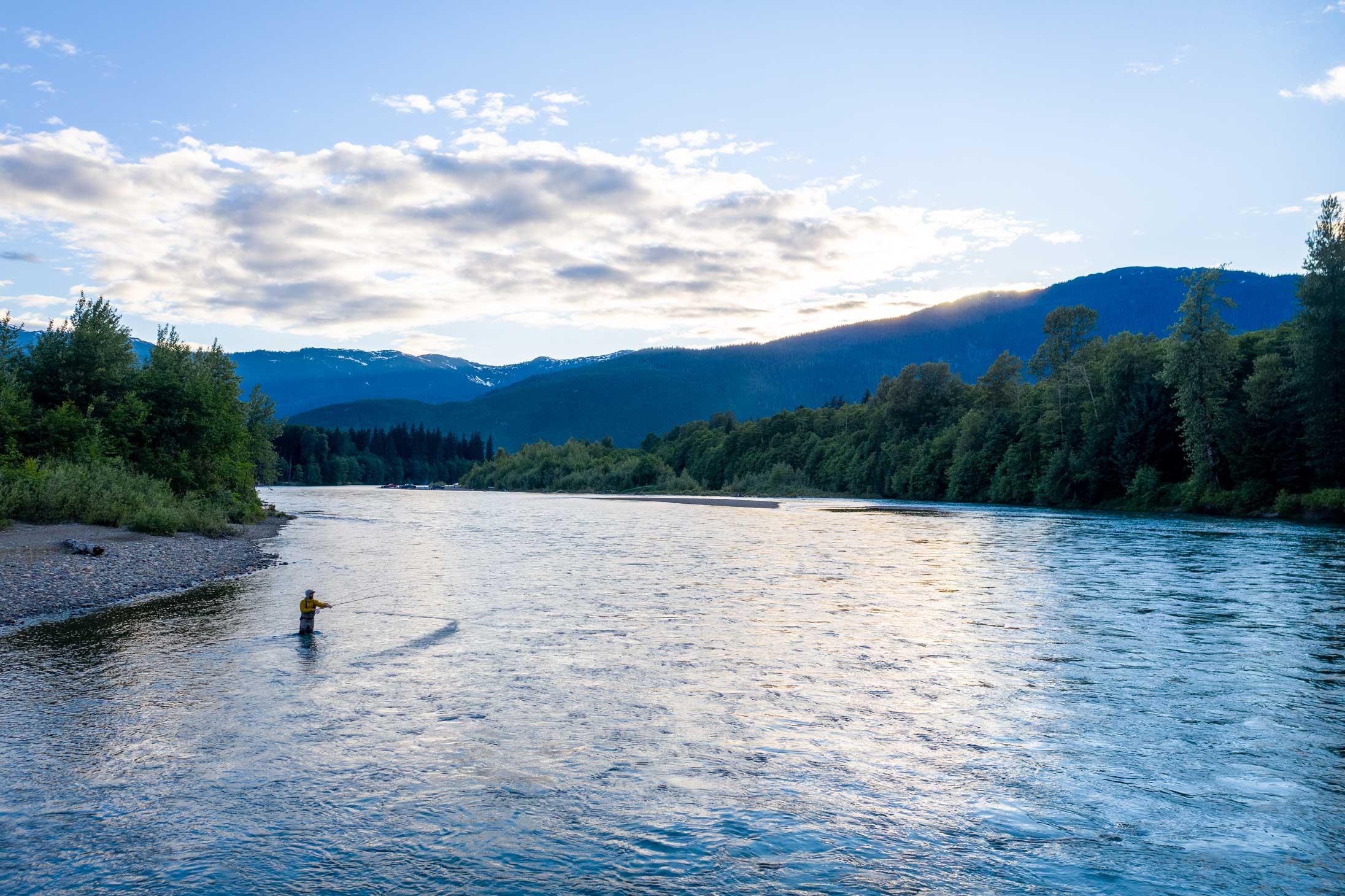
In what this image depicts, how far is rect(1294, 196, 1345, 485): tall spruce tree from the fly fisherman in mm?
65329

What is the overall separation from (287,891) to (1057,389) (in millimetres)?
96216

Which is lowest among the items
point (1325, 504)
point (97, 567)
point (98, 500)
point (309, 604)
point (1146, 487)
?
point (97, 567)

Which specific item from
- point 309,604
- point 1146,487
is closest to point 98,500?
point 309,604

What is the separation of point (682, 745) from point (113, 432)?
44231 millimetres

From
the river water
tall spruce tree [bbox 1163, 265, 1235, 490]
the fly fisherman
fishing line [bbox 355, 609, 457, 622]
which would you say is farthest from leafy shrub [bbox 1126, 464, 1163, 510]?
the fly fisherman

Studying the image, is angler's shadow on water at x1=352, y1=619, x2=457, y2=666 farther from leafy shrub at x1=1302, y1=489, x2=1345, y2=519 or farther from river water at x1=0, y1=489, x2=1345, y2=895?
leafy shrub at x1=1302, y1=489, x2=1345, y2=519

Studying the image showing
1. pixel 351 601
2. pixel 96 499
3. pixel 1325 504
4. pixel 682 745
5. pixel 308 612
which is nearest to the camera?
pixel 682 745

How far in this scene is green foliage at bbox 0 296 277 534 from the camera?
36281mm

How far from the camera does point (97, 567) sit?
2711 cm

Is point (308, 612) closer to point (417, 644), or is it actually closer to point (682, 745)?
point (417, 644)

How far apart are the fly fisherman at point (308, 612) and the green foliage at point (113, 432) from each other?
2108 cm

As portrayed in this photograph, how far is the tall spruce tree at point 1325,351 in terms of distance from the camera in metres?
58.6

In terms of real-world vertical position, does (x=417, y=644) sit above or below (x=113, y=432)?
below

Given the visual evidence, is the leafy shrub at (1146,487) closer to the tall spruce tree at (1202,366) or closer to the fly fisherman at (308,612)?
the tall spruce tree at (1202,366)
